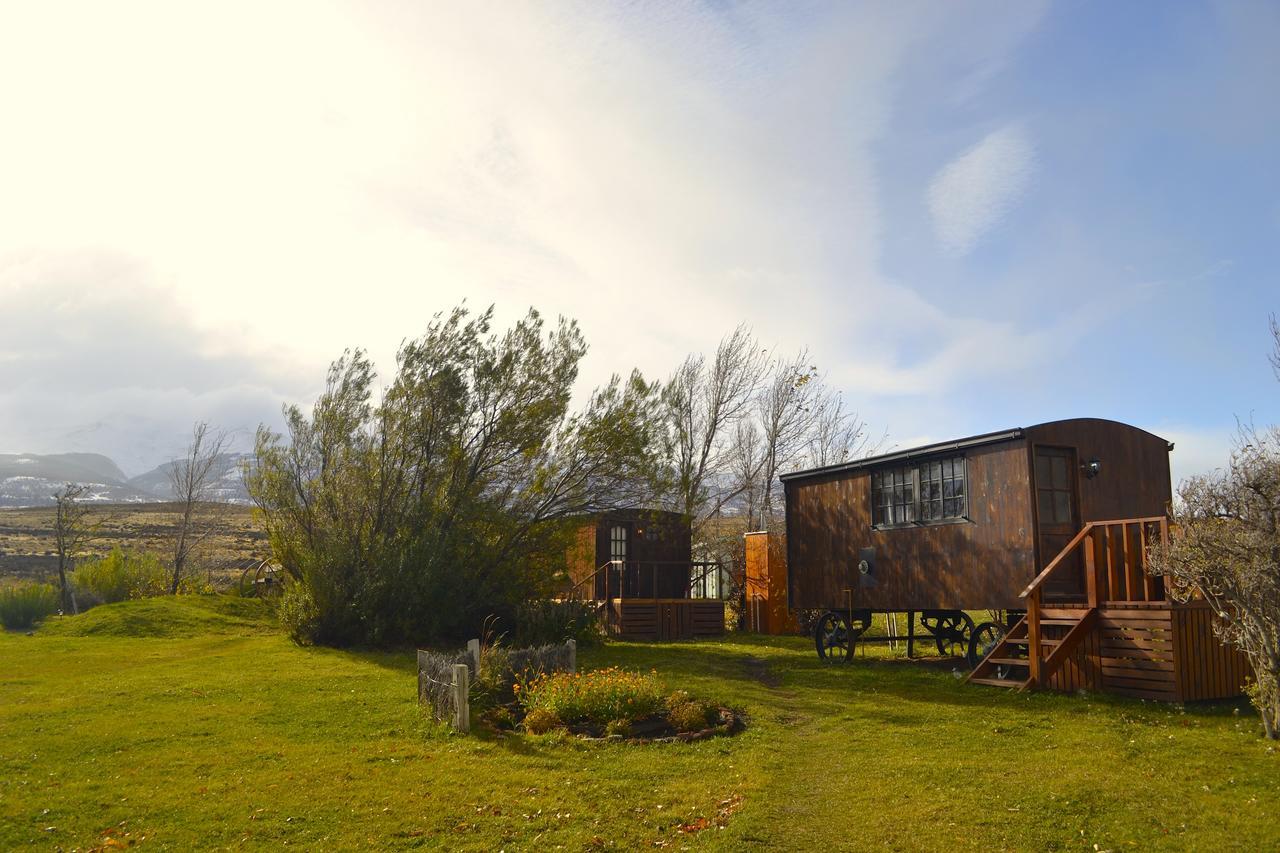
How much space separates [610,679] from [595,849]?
4.73m

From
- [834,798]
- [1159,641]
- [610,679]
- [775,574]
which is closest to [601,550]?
[775,574]

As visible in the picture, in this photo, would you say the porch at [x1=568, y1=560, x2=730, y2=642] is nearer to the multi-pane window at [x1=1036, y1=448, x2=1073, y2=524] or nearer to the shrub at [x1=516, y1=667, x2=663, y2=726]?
the shrub at [x1=516, y1=667, x2=663, y2=726]

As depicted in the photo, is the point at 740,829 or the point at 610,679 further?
the point at 610,679

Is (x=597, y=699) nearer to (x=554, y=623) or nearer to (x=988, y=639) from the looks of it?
(x=988, y=639)

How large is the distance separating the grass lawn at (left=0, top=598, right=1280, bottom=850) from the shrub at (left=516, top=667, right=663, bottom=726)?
735mm

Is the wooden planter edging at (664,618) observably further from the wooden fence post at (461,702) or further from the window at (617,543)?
the wooden fence post at (461,702)

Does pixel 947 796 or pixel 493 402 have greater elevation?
pixel 493 402

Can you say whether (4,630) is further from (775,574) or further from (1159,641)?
(1159,641)

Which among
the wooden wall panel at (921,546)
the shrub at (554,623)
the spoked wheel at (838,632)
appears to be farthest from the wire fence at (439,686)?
the spoked wheel at (838,632)

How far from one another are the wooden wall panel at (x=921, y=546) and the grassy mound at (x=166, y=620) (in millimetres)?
13953

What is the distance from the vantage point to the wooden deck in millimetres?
11773

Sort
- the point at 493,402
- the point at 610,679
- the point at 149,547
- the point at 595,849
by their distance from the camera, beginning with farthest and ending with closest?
1. the point at 149,547
2. the point at 493,402
3. the point at 610,679
4. the point at 595,849

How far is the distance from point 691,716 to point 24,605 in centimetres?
2206

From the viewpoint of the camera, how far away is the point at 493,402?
72.6ft
